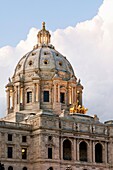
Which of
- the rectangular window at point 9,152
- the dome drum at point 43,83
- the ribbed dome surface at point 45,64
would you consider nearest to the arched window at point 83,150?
the dome drum at point 43,83

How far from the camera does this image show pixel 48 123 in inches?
3976

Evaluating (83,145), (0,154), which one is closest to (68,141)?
(83,145)

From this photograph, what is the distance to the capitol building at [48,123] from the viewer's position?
3903 inches

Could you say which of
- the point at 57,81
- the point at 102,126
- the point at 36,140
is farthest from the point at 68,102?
the point at 36,140

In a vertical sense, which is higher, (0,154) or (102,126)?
(102,126)

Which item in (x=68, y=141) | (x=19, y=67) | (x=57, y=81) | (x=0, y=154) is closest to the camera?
(x=0, y=154)

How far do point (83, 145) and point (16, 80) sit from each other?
2673 centimetres

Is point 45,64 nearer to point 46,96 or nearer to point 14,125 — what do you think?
point 46,96

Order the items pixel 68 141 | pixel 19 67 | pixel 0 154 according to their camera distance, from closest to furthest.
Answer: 1. pixel 0 154
2. pixel 68 141
3. pixel 19 67

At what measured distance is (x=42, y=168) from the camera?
96875mm

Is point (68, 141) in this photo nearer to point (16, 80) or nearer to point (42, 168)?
point (42, 168)

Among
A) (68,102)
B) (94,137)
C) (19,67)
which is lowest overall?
(94,137)

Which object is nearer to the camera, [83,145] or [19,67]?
[83,145]

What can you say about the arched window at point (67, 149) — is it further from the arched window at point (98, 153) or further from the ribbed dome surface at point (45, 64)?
the ribbed dome surface at point (45, 64)
